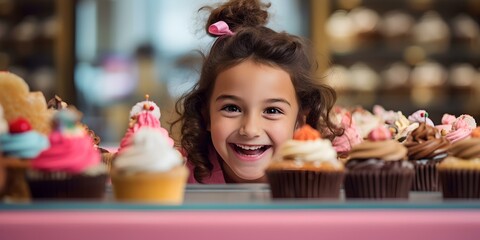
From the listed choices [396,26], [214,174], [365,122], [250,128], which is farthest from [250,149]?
[396,26]

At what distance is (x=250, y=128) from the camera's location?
8.46 feet

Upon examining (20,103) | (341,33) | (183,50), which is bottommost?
(20,103)

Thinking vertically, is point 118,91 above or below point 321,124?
above

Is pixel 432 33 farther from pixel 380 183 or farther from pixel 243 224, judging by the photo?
pixel 243 224

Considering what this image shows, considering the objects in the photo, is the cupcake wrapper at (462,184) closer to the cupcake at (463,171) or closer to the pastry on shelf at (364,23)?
the cupcake at (463,171)

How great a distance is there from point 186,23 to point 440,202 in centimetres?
714

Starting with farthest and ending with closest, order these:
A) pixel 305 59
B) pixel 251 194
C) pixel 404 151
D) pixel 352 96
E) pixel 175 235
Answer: pixel 352 96
pixel 305 59
pixel 404 151
pixel 251 194
pixel 175 235

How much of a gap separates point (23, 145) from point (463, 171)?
2.97 feet

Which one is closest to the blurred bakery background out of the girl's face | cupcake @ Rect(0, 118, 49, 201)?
the girl's face

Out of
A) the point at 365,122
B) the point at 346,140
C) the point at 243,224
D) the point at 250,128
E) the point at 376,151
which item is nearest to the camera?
the point at 243,224

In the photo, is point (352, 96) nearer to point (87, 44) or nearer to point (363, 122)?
point (87, 44)

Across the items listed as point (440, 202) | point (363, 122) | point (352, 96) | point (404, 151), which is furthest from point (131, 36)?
point (440, 202)

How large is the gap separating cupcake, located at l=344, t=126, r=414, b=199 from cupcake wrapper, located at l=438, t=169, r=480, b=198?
82mm

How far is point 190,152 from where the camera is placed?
122 inches
